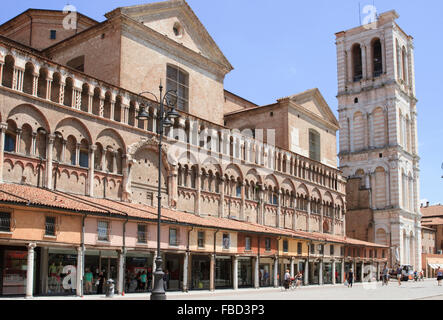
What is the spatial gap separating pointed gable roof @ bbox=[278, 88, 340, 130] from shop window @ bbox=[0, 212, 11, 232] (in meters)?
32.4

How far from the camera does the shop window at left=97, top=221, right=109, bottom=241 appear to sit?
88.9ft

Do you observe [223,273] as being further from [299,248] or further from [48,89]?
[48,89]

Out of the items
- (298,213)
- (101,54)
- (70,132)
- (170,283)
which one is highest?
(101,54)

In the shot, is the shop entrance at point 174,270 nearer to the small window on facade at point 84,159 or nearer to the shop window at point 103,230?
the shop window at point 103,230

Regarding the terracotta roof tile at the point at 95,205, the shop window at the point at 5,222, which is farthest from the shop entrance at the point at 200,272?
the shop window at the point at 5,222

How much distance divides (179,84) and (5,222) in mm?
19719

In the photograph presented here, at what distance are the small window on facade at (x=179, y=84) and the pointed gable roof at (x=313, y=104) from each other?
43.4 feet

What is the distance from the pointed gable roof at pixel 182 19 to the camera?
120 feet

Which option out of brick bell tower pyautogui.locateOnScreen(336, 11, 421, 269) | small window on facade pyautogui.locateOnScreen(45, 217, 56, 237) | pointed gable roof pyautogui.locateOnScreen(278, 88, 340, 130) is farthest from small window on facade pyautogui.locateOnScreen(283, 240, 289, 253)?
brick bell tower pyautogui.locateOnScreen(336, 11, 421, 269)

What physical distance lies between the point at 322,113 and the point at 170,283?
30313mm

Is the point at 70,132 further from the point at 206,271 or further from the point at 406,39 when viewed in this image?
the point at 406,39

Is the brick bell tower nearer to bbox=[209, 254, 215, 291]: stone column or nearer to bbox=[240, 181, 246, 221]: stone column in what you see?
bbox=[240, 181, 246, 221]: stone column

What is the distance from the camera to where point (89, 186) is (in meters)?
30.5
